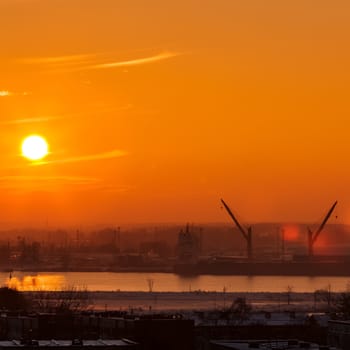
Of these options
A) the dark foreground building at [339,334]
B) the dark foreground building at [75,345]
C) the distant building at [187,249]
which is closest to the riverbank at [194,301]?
the dark foreground building at [339,334]

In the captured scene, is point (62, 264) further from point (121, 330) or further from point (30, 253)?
point (121, 330)

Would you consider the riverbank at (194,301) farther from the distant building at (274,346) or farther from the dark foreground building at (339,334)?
the distant building at (274,346)

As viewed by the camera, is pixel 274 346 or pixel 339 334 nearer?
pixel 274 346

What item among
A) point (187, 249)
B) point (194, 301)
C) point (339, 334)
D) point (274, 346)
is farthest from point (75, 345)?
point (187, 249)

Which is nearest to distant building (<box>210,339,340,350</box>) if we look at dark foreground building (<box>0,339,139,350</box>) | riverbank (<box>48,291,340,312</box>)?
dark foreground building (<box>0,339,139,350</box>)

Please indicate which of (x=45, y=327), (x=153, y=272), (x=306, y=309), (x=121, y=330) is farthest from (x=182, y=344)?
(x=153, y=272)

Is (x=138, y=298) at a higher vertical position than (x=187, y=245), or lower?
lower

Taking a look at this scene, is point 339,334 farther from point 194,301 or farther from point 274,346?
point 194,301

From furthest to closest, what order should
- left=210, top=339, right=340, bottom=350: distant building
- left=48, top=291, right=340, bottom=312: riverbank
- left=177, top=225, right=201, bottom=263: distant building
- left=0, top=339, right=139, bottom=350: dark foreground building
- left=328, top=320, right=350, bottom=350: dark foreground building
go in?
left=177, top=225, right=201, bottom=263: distant building < left=48, top=291, right=340, bottom=312: riverbank < left=328, top=320, right=350, bottom=350: dark foreground building < left=210, top=339, right=340, bottom=350: distant building < left=0, top=339, right=139, bottom=350: dark foreground building

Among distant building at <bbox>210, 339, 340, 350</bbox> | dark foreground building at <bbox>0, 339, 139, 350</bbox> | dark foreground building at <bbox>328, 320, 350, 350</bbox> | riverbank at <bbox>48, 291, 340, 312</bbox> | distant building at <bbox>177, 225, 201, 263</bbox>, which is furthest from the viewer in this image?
distant building at <bbox>177, 225, 201, 263</bbox>

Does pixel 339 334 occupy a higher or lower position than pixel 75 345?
higher

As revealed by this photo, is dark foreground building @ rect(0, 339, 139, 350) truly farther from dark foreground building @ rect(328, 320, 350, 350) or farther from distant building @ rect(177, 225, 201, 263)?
distant building @ rect(177, 225, 201, 263)
